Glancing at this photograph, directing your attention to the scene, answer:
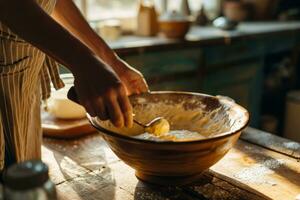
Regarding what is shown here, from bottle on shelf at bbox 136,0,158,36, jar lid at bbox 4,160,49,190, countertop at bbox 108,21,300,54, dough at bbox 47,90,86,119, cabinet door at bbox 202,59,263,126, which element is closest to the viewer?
jar lid at bbox 4,160,49,190

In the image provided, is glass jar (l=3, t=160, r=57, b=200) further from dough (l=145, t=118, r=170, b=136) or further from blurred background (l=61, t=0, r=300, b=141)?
blurred background (l=61, t=0, r=300, b=141)

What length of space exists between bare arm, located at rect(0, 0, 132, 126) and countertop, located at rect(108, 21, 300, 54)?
47.5 inches

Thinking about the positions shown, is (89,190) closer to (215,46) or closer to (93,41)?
(93,41)

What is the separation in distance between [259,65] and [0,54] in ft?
7.01

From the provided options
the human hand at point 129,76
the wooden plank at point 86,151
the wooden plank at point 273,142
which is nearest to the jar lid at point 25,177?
the wooden plank at point 86,151

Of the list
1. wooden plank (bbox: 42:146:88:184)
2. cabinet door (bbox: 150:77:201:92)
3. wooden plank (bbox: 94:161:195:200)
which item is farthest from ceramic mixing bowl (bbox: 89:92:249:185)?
cabinet door (bbox: 150:77:201:92)

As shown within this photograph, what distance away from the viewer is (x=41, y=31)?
2.21ft

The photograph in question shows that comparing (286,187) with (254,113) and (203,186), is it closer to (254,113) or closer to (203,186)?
(203,186)

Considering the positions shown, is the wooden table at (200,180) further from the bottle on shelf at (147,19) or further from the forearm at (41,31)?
the bottle on shelf at (147,19)

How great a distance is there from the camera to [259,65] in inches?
106

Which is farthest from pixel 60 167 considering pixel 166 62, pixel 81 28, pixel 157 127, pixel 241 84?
pixel 241 84

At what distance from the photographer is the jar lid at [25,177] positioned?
1.34ft

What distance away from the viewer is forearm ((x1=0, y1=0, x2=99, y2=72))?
67cm

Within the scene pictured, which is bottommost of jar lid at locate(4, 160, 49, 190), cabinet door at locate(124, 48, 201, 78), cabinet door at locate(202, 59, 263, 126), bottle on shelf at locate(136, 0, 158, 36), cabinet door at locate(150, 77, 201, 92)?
cabinet door at locate(202, 59, 263, 126)
